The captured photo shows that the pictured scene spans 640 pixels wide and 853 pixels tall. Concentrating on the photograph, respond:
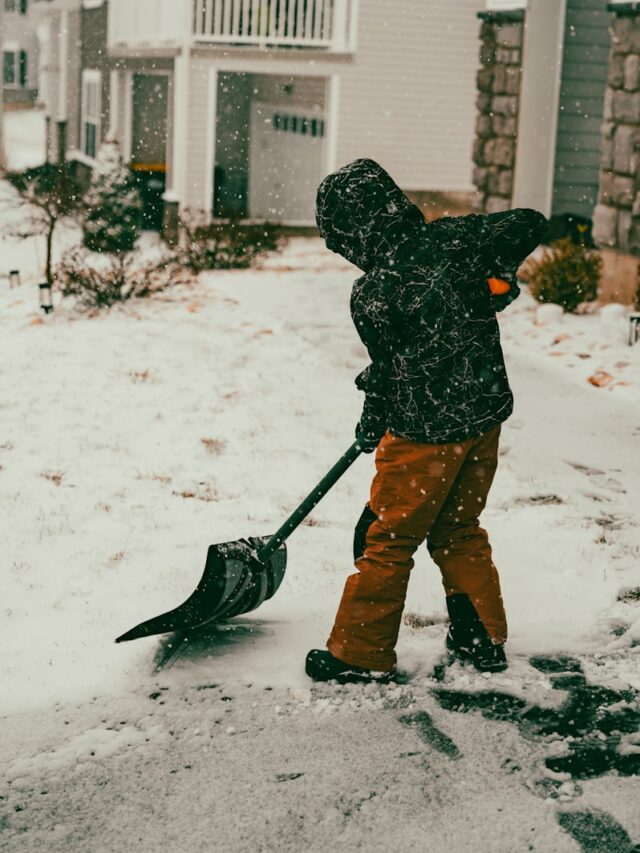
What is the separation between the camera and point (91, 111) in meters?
24.4

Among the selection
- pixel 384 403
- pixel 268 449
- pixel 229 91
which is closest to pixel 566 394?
pixel 268 449

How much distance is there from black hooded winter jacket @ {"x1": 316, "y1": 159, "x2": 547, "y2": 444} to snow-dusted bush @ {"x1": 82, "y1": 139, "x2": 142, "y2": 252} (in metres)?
10.6

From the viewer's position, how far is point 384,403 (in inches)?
151

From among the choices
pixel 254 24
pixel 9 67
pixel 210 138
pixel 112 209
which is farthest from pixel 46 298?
pixel 9 67

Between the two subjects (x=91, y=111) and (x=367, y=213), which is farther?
(x=91, y=111)

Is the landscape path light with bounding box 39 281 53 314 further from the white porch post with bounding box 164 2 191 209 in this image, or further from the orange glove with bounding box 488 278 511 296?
the orange glove with bounding box 488 278 511 296

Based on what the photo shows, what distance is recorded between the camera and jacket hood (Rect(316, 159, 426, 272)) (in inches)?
147

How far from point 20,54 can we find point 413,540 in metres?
45.4

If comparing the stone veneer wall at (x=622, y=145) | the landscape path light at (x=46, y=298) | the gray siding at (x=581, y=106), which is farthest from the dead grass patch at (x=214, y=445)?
the gray siding at (x=581, y=106)

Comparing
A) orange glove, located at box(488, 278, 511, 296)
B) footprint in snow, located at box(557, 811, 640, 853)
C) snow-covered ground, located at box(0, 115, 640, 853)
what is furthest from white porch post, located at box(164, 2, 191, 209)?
footprint in snow, located at box(557, 811, 640, 853)

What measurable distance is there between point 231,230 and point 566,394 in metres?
6.94

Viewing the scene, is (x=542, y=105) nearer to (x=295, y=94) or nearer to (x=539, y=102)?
(x=539, y=102)

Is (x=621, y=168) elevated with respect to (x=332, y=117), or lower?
lower

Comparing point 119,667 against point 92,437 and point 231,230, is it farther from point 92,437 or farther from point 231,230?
point 231,230
